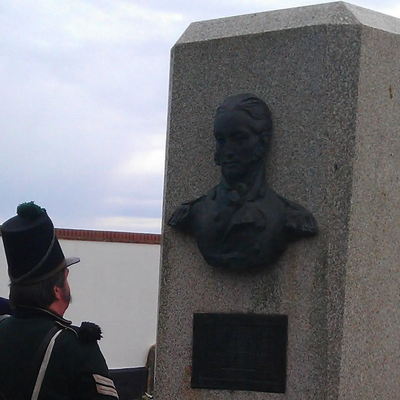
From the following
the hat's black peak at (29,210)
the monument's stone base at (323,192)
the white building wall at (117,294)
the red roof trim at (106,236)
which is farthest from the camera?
the white building wall at (117,294)

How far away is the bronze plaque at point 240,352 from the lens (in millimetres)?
4242

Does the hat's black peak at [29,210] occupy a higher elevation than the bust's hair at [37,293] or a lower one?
higher

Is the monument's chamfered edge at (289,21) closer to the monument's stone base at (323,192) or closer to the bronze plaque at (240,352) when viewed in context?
the monument's stone base at (323,192)

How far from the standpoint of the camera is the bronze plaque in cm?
424

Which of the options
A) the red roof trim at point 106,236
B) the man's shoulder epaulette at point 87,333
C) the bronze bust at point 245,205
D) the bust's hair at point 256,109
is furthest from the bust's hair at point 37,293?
the red roof trim at point 106,236

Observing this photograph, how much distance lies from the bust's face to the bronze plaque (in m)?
0.60

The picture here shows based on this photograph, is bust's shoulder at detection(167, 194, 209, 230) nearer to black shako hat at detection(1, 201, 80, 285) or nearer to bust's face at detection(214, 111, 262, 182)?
bust's face at detection(214, 111, 262, 182)

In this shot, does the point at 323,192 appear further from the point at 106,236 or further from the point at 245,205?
the point at 106,236

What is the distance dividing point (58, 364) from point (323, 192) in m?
1.33

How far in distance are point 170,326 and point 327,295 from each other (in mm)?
784

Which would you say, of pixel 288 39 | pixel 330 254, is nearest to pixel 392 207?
pixel 330 254

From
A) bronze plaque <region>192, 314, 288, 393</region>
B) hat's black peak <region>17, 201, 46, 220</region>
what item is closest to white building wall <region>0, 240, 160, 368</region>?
bronze plaque <region>192, 314, 288, 393</region>

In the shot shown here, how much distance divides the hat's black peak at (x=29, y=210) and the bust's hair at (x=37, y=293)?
23cm

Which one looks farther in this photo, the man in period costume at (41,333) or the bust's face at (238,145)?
the bust's face at (238,145)
